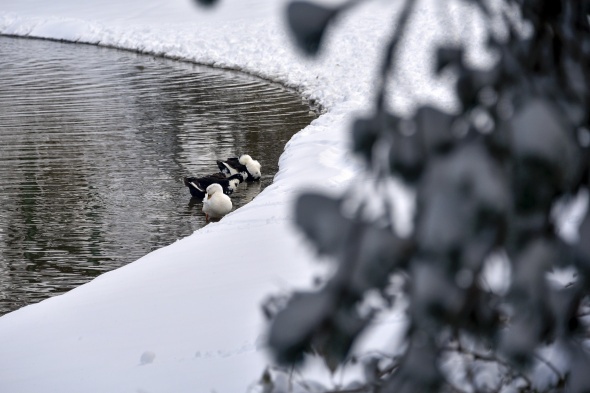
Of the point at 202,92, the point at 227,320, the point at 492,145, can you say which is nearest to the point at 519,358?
the point at 492,145

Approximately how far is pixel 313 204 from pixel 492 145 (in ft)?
0.80

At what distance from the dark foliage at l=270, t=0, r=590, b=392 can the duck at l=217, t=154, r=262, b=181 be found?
8917 mm

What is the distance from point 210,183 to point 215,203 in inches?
31.0

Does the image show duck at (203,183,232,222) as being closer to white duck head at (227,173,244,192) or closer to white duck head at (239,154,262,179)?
white duck head at (227,173,244,192)

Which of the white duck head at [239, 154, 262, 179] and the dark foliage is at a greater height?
the dark foliage

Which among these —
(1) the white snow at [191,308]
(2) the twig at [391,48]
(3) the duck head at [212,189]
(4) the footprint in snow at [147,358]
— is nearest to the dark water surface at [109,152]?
(3) the duck head at [212,189]

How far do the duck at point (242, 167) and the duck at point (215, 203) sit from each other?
32.7 inches

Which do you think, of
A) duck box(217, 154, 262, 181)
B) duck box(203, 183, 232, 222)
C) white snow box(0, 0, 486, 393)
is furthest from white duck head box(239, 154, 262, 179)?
duck box(203, 183, 232, 222)

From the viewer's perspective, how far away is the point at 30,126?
14.0 metres

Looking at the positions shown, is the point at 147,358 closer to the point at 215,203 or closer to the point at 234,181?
the point at 215,203

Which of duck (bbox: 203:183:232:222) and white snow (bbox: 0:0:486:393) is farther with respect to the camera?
duck (bbox: 203:183:232:222)

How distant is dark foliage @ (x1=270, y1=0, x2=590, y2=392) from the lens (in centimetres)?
94

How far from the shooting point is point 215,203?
29.8 ft

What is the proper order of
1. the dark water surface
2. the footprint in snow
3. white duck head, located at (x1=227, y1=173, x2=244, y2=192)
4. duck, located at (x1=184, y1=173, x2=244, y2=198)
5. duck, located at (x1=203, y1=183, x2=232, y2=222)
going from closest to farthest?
the footprint in snow
the dark water surface
duck, located at (x1=203, y1=183, x2=232, y2=222)
duck, located at (x1=184, y1=173, x2=244, y2=198)
white duck head, located at (x1=227, y1=173, x2=244, y2=192)
